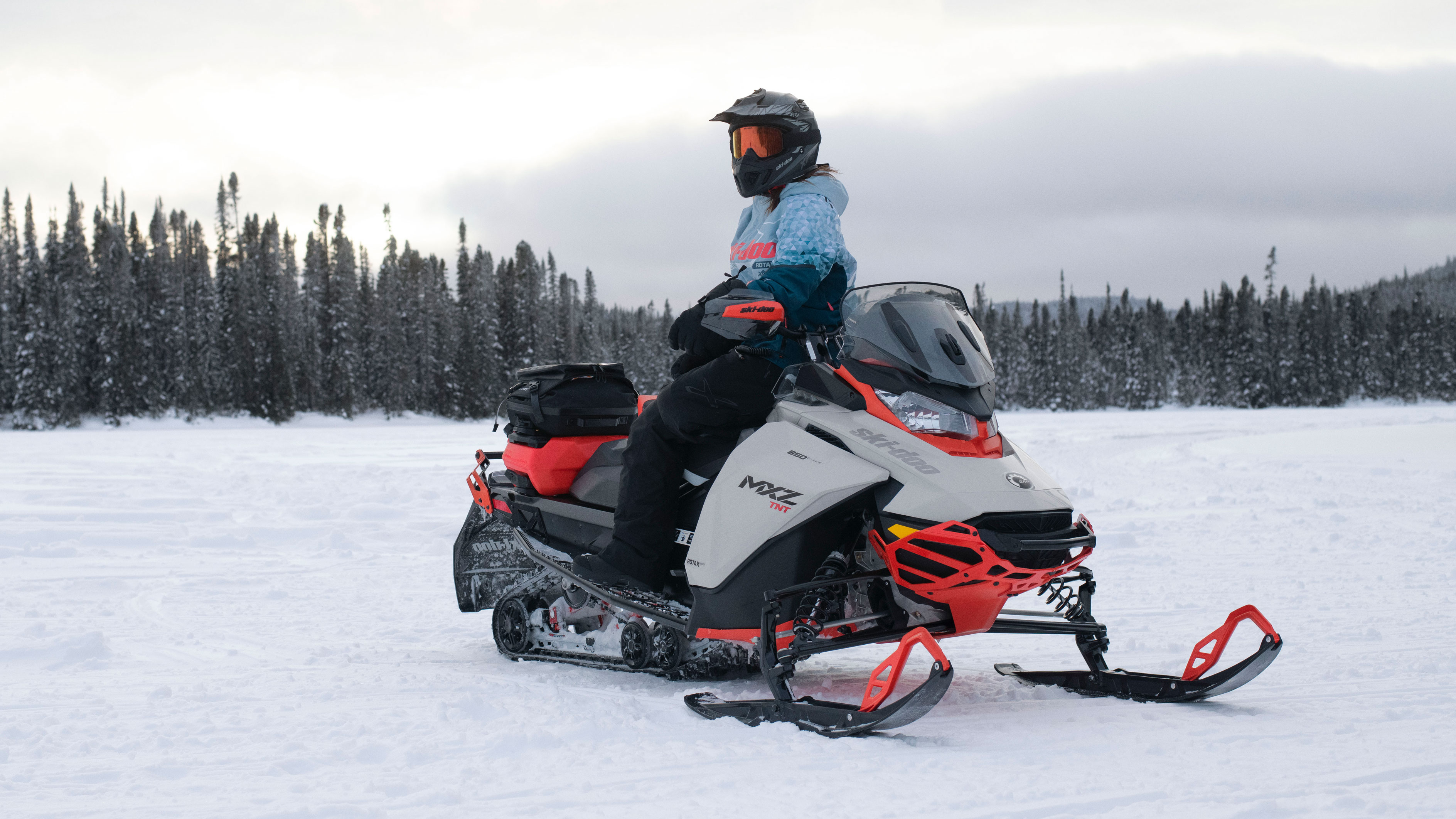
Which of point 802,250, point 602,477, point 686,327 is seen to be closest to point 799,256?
point 802,250

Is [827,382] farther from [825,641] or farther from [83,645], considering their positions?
[83,645]

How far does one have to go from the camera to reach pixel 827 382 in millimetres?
3406

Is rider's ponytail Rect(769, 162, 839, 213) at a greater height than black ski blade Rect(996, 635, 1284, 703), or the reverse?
rider's ponytail Rect(769, 162, 839, 213)

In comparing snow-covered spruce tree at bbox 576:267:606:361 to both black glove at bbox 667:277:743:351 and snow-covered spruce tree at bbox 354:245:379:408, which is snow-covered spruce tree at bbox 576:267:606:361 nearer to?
snow-covered spruce tree at bbox 354:245:379:408

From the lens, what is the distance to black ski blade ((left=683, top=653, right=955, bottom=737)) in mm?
2812

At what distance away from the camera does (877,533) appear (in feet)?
→ 10.5

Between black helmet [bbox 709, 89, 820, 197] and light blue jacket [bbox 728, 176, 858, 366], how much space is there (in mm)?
78

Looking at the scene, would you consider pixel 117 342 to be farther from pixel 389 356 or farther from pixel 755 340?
pixel 755 340

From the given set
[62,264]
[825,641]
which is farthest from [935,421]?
[62,264]

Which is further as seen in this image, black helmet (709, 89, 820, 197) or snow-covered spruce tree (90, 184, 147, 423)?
snow-covered spruce tree (90, 184, 147, 423)

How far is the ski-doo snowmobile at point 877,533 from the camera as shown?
303 cm

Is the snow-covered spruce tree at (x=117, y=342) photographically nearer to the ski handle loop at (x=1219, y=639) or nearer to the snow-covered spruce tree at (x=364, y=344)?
the snow-covered spruce tree at (x=364, y=344)

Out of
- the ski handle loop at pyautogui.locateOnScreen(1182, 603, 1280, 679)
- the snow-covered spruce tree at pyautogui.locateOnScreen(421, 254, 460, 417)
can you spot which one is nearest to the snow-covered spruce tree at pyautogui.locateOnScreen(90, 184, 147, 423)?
the snow-covered spruce tree at pyautogui.locateOnScreen(421, 254, 460, 417)

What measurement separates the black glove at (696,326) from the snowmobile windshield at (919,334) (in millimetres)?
455
